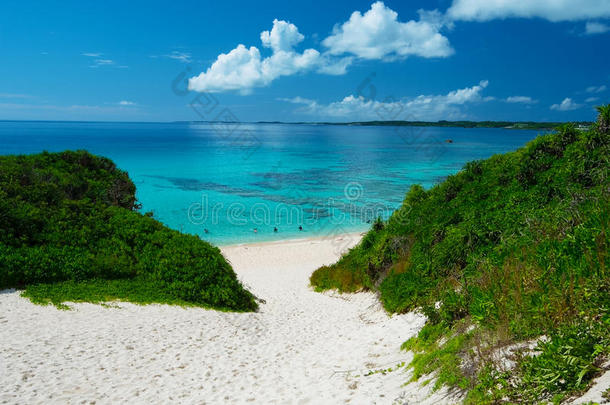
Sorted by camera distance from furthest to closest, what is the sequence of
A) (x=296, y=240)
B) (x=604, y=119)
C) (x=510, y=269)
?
(x=296, y=240), (x=604, y=119), (x=510, y=269)

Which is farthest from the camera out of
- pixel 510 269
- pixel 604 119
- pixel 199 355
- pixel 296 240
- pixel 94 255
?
pixel 296 240

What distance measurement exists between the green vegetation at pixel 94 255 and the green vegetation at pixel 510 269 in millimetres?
6457

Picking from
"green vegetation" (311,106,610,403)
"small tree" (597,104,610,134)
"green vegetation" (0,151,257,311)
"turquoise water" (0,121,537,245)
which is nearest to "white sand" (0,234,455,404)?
"green vegetation" (311,106,610,403)

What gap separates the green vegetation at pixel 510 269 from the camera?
4.25 m

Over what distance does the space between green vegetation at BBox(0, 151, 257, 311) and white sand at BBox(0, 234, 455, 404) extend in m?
0.98

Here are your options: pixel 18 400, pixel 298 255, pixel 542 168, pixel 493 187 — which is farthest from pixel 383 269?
pixel 298 255

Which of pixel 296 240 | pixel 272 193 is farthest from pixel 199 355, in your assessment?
pixel 272 193

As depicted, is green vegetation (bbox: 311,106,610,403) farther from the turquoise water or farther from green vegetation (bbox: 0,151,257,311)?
the turquoise water

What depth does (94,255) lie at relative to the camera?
1439cm

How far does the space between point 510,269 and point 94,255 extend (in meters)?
14.0

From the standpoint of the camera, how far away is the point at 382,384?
20.9ft

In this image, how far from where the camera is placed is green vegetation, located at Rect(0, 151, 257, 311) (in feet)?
42.4

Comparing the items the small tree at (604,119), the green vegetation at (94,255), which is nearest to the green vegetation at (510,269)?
the small tree at (604,119)

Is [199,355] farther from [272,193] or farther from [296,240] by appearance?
[272,193]
